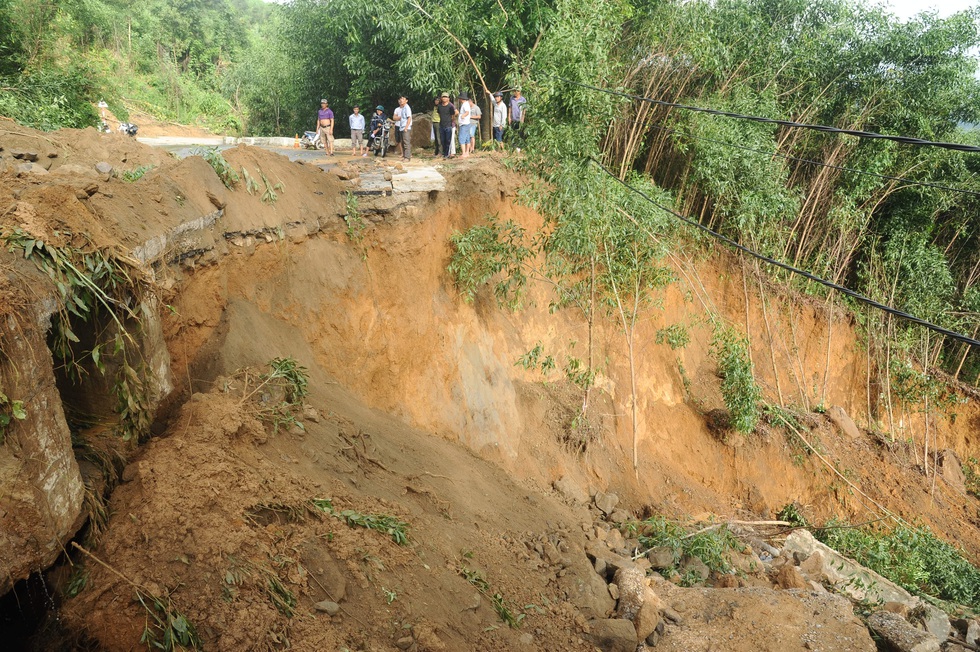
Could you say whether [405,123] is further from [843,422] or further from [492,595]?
[843,422]

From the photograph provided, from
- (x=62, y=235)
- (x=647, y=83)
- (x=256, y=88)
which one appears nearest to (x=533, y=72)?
(x=647, y=83)

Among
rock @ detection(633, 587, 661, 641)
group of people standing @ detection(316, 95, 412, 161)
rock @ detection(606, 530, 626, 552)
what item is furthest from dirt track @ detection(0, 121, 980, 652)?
group of people standing @ detection(316, 95, 412, 161)

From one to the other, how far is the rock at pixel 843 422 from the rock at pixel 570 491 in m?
6.96

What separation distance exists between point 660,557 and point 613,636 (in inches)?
90.7

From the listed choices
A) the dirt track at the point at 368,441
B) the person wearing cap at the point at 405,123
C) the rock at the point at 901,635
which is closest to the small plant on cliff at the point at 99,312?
the dirt track at the point at 368,441

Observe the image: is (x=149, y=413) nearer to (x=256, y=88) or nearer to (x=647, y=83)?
(x=647, y=83)

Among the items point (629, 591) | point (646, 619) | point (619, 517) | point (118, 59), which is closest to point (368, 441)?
point (629, 591)

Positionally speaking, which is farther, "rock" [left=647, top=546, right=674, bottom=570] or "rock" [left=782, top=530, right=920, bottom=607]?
"rock" [left=782, top=530, right=920, bottom=607]

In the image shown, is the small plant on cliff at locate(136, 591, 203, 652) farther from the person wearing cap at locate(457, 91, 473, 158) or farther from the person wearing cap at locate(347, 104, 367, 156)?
the person wearing cap at locate(347, 104, 367, 156)

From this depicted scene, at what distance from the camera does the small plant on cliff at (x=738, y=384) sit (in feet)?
35.9

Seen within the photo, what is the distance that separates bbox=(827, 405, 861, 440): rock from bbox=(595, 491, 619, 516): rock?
21.7 feet

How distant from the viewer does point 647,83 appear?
514 inches

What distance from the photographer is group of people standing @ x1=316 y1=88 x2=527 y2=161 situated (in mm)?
11859

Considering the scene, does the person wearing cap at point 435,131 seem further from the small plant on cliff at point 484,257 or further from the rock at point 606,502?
the rock at point 606,502
